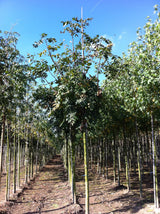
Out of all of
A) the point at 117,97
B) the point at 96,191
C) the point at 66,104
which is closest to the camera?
the point at 66,104

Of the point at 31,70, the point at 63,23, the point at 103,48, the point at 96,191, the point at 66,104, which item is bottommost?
the point at 96,191

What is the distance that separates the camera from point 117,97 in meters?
10.0

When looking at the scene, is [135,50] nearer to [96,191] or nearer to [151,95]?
[151,95]

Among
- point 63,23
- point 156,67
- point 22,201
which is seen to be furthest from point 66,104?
point 22,201

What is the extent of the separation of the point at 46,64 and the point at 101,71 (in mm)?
2174

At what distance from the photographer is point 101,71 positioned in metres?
7.43

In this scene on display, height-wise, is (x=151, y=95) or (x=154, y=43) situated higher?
(x=154, y=43)

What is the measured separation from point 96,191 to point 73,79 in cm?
809

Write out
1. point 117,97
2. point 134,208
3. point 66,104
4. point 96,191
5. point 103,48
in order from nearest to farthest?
point 103,48 < point 66,104 < point 134,208 < point 117,97 < point 96,191

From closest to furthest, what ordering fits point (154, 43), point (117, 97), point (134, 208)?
1. point (154, 43)
2. point (134, 208)
3. point (117, 97)

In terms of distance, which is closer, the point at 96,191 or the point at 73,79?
the point at 73,79

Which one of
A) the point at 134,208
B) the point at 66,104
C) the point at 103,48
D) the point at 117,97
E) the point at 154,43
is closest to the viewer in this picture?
the point at 154,43

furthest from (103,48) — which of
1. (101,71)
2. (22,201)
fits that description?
(22,201)

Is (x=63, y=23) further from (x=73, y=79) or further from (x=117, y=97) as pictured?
(x=117, y=97)
